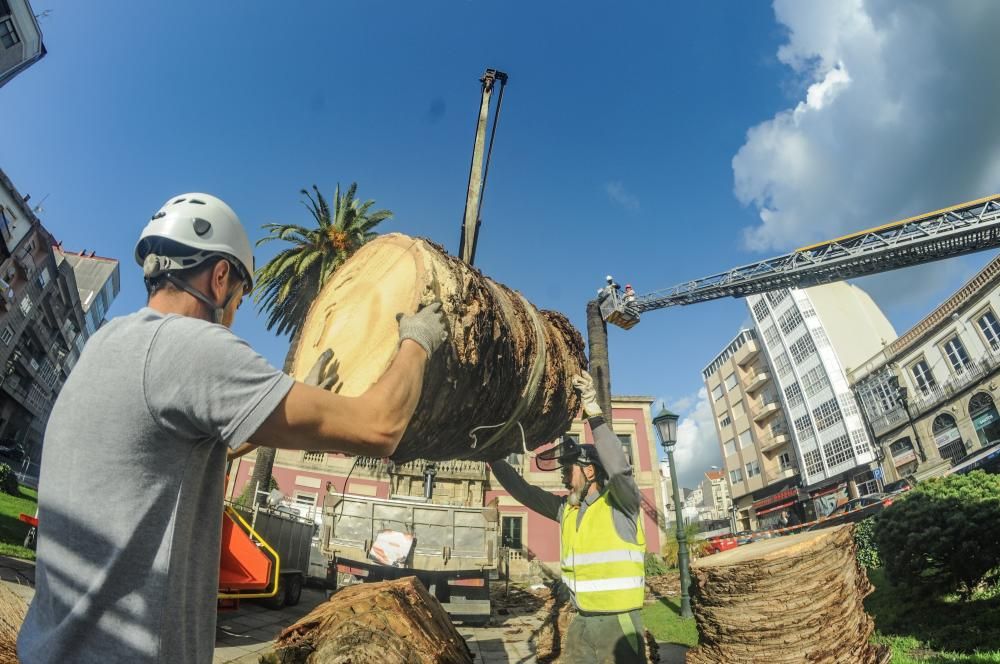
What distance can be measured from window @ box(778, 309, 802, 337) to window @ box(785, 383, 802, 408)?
459 centimetres

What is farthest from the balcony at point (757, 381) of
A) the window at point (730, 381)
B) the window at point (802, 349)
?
the window at point (802, 349)

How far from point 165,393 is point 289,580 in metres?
9.93

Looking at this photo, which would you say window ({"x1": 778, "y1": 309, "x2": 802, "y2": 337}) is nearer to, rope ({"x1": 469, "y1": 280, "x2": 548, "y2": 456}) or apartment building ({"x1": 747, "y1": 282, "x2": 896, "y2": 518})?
apartment building ({"x1": 747, "y1": 282, "x2": 896, "y2": 518})

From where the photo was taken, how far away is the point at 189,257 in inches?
48.4

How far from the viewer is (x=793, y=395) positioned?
41688mm

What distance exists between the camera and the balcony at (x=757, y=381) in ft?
150

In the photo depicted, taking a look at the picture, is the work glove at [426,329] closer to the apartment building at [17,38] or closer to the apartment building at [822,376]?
the apartment building at [17,38]

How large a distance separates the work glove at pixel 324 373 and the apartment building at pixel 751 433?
46179 mm

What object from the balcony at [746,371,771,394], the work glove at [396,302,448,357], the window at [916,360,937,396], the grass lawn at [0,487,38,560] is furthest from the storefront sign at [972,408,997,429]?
the grass lawn at [0,487,38,560]

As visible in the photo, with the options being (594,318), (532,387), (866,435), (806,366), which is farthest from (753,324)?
(532,387)

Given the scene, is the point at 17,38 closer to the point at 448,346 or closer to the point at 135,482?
the point at 448,346

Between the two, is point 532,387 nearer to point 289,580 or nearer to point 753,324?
point 289,580

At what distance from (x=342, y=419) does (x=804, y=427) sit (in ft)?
153

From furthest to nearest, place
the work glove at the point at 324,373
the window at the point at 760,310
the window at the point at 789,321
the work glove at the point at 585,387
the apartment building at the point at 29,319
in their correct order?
the window at the point at 760,310, the window at the point at 789,321, the apartment building at the point at 29,319, the work glove at the point at 585,387, the work glove at the point at 324,373
